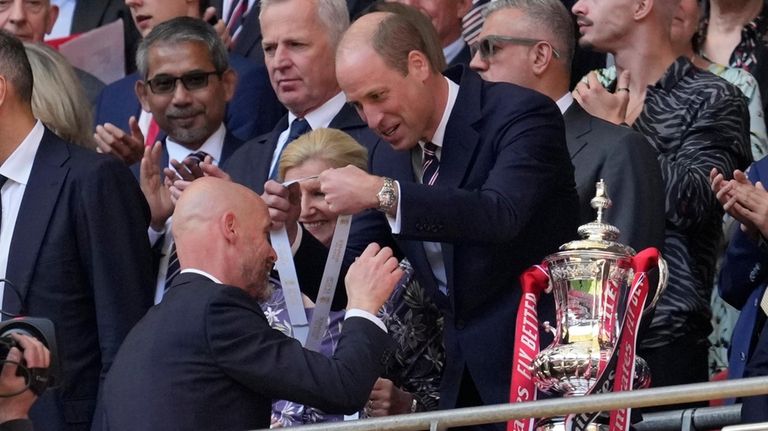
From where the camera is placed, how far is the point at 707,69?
23.6 feet

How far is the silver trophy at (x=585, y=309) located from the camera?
4805 millimetres

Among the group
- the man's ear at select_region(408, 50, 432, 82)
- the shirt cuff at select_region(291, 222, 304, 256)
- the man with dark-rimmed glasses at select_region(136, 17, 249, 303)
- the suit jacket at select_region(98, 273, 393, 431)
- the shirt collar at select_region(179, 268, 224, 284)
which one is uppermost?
the man with dark-rimmed glasses at select_region(136, 17, 249, 303)

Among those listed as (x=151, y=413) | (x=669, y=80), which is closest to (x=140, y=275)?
(x=151, y=413)

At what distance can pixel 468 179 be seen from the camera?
5.66m

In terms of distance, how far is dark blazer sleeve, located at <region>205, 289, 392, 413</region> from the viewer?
16.2 feet

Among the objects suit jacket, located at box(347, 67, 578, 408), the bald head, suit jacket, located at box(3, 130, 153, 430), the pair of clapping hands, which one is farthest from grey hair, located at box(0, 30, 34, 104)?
the pair of clapping hands

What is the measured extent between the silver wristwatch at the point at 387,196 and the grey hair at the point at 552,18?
64.2 inches

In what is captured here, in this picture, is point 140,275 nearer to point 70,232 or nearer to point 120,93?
point 70,232

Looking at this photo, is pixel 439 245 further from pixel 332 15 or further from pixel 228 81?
pixel 228 81

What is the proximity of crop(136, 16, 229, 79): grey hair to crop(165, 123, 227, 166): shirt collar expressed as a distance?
10.2 inches

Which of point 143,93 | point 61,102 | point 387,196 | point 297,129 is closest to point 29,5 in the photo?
point 143,93

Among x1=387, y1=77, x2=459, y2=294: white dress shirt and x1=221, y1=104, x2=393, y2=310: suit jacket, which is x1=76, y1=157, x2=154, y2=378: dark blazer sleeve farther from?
x1=387, y1=77, x2=459, y2=294: white dress shirt

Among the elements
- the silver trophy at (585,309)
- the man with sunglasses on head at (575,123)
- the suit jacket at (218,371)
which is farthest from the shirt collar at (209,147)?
the silver trophy at (585,309)

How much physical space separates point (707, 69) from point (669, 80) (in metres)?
0.46
